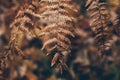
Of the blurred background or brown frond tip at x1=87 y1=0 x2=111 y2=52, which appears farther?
the blurred background

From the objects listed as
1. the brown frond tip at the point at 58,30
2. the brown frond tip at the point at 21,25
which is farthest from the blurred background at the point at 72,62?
the brown frond tip at the point at 58,30

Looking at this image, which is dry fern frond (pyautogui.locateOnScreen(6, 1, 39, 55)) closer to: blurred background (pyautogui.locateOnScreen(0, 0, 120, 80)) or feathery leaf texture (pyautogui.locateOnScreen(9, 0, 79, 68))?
feathery leaf texture (pyautogui.locateOnScreen(9, 0, 79, 68))

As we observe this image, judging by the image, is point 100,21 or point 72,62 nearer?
point 100,21

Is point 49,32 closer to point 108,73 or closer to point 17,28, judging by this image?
point 17,28

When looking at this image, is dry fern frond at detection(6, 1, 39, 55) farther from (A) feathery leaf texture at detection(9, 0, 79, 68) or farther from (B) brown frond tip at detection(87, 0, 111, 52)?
(B) brown frond tip at detection(87, 0, 111, 52)

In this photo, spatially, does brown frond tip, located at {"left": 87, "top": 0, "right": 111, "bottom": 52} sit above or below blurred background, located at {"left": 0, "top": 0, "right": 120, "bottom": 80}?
above

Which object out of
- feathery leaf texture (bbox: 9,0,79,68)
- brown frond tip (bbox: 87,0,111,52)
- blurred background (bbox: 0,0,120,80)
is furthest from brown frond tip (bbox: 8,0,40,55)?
blurred background (bbox: 0,0,120,80)

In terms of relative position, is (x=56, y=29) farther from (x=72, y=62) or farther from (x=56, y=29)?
(x=72, y=62)

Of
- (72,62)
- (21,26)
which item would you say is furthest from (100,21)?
(72,62)

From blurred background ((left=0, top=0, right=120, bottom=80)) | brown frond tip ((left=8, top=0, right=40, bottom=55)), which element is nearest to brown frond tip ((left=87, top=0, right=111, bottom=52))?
brown frond tip ((left=8, top=0, right=40, bottom=55))

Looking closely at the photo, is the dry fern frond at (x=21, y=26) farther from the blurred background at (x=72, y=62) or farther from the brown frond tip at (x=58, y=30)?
the blurred background at (x=72, y=62)
